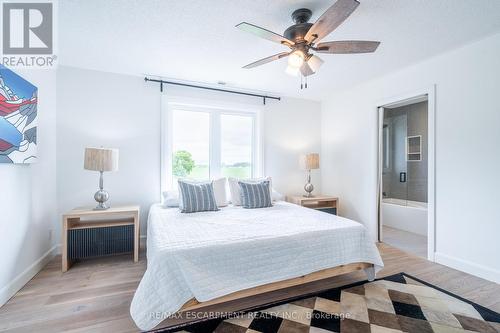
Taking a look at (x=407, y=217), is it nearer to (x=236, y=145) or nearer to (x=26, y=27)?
(x=236, y=145)

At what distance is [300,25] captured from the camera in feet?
6.20

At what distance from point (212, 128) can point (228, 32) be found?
1793 millimetres

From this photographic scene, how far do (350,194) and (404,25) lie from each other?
2.57 meters

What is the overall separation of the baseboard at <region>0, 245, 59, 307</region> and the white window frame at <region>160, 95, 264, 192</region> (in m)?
1.48

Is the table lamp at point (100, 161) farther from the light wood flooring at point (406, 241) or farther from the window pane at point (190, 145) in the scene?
the light wood flooring at point (406, 241)

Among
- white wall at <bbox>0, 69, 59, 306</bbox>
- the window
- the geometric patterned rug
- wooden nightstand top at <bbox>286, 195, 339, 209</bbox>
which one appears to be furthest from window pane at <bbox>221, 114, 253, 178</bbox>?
the geometric patterned rug

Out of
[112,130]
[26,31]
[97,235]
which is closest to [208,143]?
[112,130]

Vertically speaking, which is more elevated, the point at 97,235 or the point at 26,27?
the point at 26,27

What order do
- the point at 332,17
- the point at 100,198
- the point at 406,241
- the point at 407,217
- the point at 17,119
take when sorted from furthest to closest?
the point at 407,217 < the point at 406,241 < the point at 100,198 < the point at 17,119 < the point at 332,17

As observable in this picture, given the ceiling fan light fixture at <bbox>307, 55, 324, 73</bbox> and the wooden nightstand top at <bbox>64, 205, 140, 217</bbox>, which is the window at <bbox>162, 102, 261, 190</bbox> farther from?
the ceiling fan light fixture at <bbox>307, 55, 324, 73</bbox>

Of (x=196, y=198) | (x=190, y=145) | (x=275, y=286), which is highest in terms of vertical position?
(x=190, y=145)

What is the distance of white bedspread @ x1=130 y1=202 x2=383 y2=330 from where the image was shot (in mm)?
1584

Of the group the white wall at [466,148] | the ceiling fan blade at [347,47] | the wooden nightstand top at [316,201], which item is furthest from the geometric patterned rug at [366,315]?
the ceiling fan blade at [347,47]

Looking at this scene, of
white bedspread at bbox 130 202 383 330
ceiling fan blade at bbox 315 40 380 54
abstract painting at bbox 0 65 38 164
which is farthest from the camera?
abstract painting at bbox 0 65 38 164
